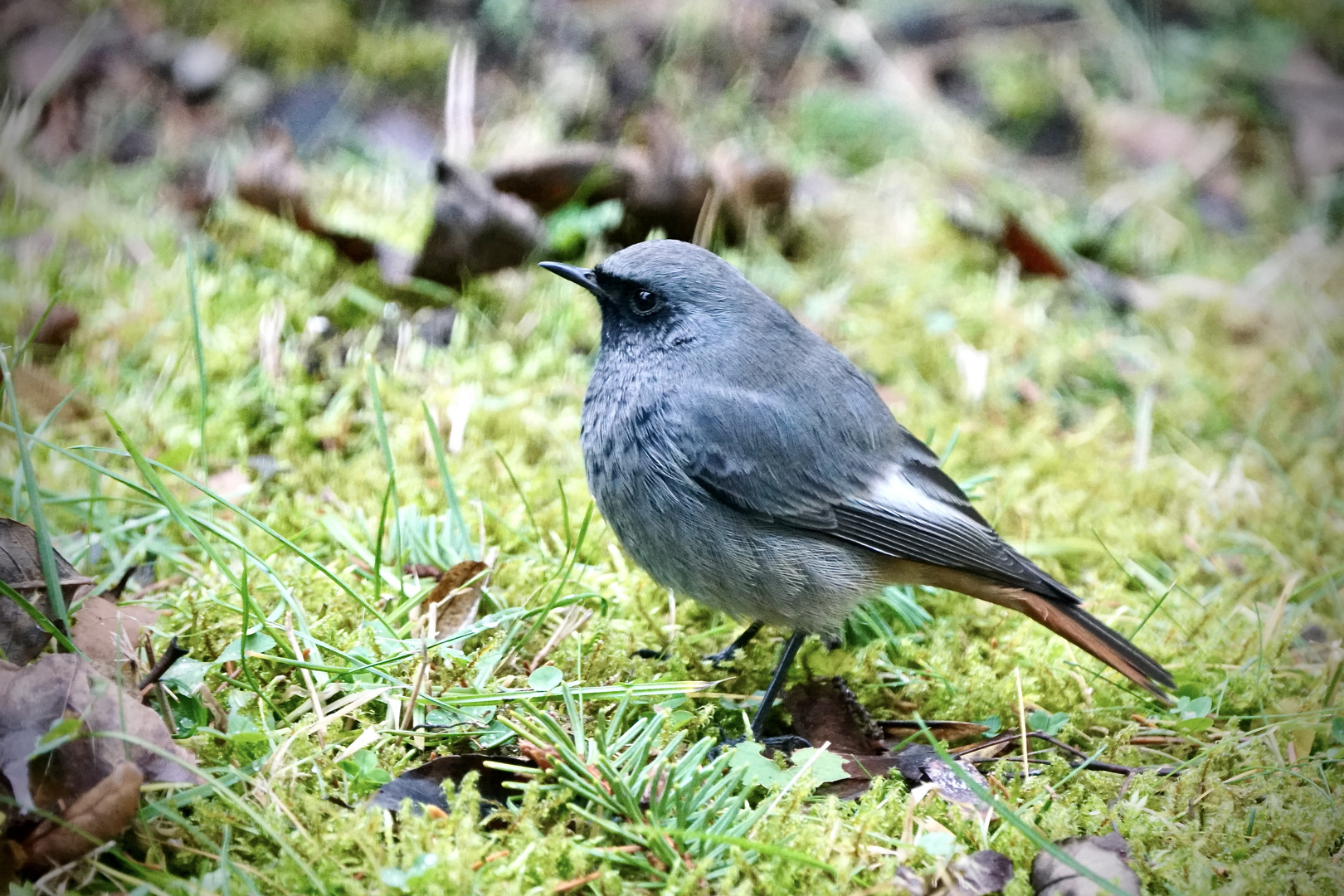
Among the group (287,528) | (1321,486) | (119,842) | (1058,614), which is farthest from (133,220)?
(1321,486)

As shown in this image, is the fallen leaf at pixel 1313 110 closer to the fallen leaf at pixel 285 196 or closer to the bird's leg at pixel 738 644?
the bird's leg at pixel 738 644

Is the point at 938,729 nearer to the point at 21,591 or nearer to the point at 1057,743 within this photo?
the point at 1057,743

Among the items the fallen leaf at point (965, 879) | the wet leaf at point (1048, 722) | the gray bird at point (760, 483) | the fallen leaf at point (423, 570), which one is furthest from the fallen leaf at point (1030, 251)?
the fallen leaf at point (965, 879)

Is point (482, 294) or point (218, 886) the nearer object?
point (218, 886)

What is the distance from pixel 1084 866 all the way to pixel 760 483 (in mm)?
1386

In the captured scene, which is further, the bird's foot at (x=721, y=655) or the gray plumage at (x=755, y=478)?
the bird's foot at (x=721, y=655)

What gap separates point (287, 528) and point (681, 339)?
147 cm

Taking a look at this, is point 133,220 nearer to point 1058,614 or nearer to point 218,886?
point 218,886

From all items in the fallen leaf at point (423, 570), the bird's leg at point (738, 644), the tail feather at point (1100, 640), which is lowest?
the bird's leg at point (738, 644)

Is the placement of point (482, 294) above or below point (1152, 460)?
above

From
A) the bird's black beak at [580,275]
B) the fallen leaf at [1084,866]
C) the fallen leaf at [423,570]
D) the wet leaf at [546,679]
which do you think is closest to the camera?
the fallen leaf at [1084,866]

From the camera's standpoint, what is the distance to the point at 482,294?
491 cm

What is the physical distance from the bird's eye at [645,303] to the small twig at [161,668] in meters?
1.72

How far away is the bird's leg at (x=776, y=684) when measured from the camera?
10.0ft
